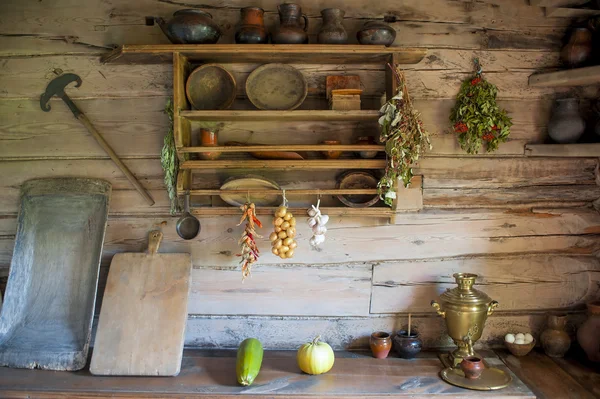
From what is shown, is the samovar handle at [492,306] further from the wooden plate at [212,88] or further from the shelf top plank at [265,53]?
the wooden plate at [212,88]

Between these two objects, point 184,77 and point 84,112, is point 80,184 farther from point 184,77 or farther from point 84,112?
point 184,77

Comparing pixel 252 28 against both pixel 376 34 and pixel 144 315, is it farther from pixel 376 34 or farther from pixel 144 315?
pixel 144 315

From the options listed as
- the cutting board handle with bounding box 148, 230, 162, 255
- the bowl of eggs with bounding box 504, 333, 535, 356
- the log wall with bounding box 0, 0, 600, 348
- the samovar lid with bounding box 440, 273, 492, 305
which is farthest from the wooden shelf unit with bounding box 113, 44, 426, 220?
the bowl of eggs with bounding box 504, 333, 535, 356

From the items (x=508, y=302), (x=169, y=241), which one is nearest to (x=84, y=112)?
(x=169, y=241)

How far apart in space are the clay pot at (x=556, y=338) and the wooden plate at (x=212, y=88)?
166 centimetres

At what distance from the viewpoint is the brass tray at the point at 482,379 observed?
183 cm

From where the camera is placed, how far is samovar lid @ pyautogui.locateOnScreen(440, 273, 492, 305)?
2027 mm

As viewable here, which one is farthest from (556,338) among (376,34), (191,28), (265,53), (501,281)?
(191,28)

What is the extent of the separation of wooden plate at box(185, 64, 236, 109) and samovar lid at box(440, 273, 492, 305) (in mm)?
1198

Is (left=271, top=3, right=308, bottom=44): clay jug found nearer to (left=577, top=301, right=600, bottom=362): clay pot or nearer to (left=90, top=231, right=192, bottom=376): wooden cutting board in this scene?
(left=90, top=231, right=192, bottom=376): wooden cutting board

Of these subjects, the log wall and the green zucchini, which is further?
the log wall

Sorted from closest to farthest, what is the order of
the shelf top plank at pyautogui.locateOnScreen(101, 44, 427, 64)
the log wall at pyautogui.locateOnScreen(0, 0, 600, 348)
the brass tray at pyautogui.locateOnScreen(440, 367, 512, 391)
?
1. the brass tray at pyautogui.locateOnScreen(440, 367, 512, 391)
2. the shelf top plank at pyautogui.locateOnScreen(101, 44, 427, 64)
3. the log wall at pyautogui.locateOnScreen(0, 0, 600, 348)

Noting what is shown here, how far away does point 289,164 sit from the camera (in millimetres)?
1993

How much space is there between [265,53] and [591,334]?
1748mm
